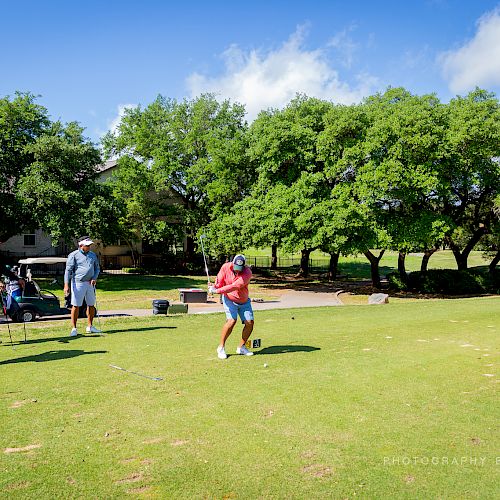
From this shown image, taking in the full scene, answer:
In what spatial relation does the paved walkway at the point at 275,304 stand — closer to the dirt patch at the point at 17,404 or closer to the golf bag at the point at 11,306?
the golf bag at the point at 11,306

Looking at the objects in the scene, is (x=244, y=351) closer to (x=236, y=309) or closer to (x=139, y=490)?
(x=236, y=309)

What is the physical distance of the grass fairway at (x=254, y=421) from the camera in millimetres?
4352

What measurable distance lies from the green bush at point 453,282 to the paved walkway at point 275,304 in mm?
5915

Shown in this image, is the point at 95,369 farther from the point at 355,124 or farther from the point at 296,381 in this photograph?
the point at 355,124

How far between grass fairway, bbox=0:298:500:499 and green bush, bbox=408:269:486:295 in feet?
68.2

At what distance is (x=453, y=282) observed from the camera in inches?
1183

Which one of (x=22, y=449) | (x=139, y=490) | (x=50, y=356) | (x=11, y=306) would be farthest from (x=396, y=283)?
(x=139, y=490)

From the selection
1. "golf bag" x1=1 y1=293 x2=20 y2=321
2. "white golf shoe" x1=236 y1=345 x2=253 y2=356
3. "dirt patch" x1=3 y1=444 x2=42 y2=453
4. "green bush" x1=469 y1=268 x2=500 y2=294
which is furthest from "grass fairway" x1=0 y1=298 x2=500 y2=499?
"green bush" x1=469 y1=268 x2=500 y2=294

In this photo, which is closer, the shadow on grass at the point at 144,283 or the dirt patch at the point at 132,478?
the dirt patch at the point at 132,478

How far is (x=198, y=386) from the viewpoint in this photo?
7137mm

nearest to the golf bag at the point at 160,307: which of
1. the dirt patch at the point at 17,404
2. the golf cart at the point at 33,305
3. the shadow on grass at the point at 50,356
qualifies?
the golf cart at the point at 33,305

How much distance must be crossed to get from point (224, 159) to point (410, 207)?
13.6 metres

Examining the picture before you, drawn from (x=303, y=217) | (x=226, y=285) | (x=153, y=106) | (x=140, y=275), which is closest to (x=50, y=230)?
(x=140, y=275)

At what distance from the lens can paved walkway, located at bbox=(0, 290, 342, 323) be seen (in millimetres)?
18281
